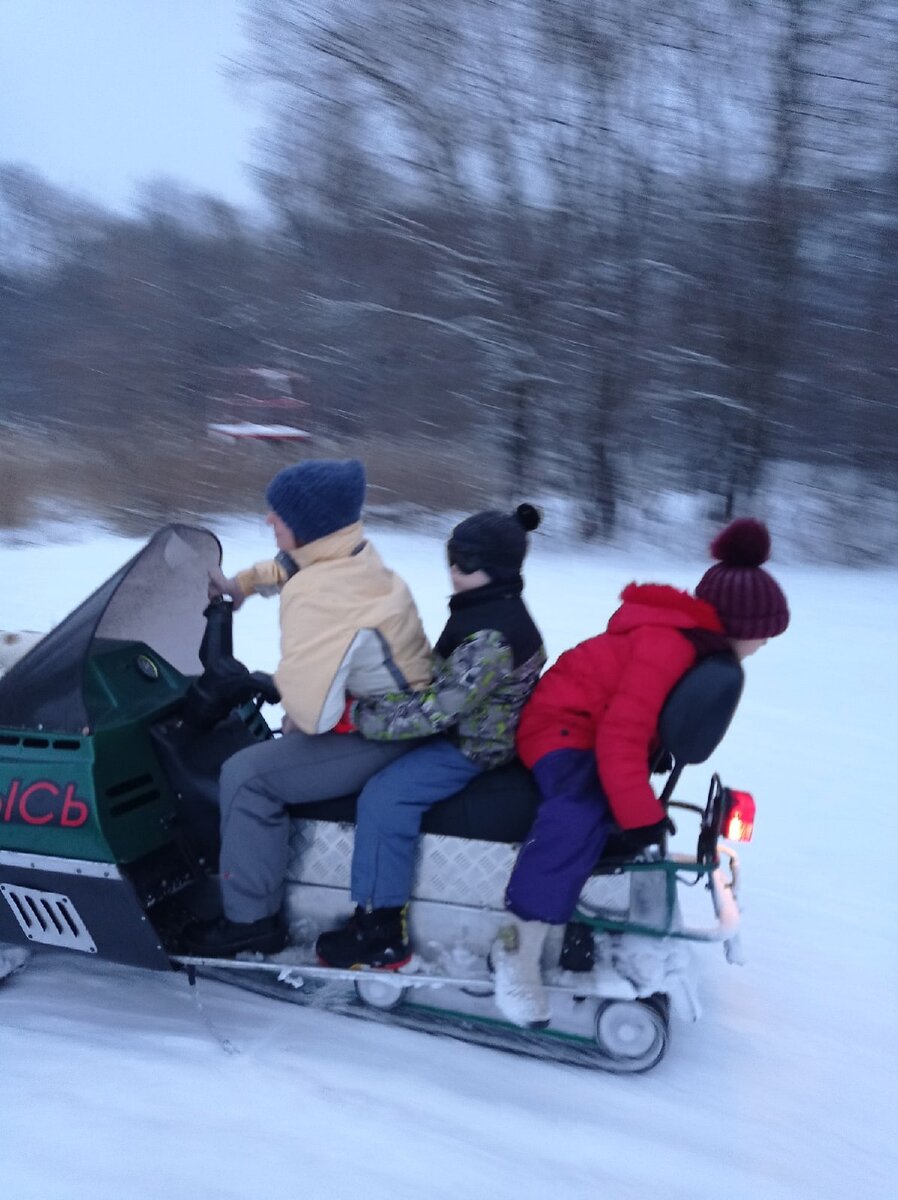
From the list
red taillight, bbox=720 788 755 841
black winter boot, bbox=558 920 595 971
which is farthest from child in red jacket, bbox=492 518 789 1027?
red taillight, bbox=720 788 755 841

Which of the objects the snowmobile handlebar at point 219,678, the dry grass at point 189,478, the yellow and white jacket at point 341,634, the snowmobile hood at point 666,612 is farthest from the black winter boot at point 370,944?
the dry grass at point 189,478

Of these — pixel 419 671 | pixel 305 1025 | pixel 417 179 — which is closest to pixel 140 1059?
pixel 305 1025

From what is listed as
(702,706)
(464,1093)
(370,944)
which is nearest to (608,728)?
(702,706)

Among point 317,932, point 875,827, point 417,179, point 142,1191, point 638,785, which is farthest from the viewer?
point 417,179

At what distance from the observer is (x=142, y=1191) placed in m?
2.16

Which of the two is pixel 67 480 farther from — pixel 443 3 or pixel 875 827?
pixel 875 827

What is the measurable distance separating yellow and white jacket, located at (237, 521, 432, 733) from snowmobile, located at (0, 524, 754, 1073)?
0.33 m

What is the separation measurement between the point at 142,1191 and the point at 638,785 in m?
1.38

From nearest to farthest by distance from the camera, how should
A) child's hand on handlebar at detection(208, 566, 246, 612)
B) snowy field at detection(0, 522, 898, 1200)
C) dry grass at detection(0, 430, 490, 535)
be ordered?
1. snowy field at detection(0, 522, 898, 1200)
2. child's hand on handlebar at detection(208, 566, 246, 612)
3. dry grass at detection(0, 430, 490, 535)

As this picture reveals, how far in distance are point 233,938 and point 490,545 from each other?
4.09ft

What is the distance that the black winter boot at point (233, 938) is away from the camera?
2756 mm

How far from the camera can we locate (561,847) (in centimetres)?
255

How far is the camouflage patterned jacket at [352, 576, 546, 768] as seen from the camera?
2.57 meters

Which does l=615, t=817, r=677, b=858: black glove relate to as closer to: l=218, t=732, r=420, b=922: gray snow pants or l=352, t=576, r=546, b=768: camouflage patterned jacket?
l=352, t=576, r=546, b=768: camouflage patterned jacket
